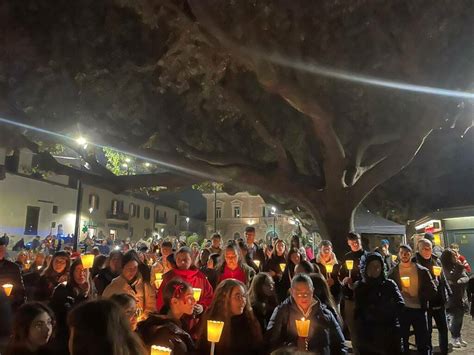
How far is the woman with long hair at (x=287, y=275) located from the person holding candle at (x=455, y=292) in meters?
3.20

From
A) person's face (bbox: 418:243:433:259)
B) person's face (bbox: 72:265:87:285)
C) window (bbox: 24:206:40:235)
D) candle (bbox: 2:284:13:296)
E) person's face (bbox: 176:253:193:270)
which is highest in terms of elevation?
window (bbox: 24:206:40:235)

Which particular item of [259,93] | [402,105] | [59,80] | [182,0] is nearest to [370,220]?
[402,105]

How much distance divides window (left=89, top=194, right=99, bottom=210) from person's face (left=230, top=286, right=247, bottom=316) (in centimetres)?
4170

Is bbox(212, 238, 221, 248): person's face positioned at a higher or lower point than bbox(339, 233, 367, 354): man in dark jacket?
higher

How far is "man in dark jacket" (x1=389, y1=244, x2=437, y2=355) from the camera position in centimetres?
640

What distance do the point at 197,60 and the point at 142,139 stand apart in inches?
145

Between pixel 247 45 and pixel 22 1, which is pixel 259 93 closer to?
pixel 247 45

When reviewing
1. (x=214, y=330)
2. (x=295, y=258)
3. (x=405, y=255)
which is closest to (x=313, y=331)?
(x=214, y=330)

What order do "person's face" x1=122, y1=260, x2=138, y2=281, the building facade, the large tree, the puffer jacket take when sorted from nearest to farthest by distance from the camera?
the puffer jacket
"person's face" x1=122, y1=260, x2=138, y2=281
the large tree
the building facade

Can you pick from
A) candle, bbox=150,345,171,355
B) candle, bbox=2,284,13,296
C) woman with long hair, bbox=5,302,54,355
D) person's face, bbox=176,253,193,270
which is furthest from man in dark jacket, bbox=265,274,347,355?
candle, bbox=2,284,13,296

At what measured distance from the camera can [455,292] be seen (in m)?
8.13

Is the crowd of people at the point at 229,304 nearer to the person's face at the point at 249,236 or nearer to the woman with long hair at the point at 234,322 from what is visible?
the woman with long hair at the point at 234,322

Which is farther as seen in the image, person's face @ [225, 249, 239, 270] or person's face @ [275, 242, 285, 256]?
person's face @ [275, 242, 285, 256]

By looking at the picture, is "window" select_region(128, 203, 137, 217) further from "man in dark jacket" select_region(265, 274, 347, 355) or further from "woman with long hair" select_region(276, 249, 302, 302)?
"man in dark jacket" select_region(265, 274, 347, 355)
